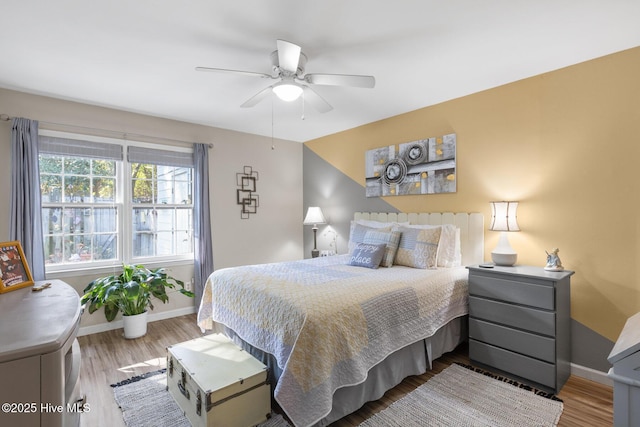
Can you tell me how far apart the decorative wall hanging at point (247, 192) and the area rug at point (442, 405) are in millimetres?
2587

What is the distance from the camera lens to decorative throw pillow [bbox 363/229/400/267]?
3055 mm

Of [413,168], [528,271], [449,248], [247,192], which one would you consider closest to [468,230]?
[449,248]

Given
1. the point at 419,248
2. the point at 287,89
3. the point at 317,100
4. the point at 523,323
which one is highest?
the point at 317,100

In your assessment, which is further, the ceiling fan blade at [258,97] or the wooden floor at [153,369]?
the ceiling fan blade at [258,97]

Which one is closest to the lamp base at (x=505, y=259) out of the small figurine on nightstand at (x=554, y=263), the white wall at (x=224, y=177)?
the small figurine on nightstand at (x=554, y=263)

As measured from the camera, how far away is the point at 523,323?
2328mm

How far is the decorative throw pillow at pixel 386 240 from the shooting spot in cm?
305

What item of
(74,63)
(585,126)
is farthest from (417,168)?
(74,63)

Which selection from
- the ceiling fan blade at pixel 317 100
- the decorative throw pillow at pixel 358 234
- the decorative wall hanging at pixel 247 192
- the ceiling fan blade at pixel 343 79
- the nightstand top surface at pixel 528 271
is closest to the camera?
the ceiling fan blade at pixel 343 79

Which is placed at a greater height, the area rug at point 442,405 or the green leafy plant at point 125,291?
the green leafy plant at point 125,291

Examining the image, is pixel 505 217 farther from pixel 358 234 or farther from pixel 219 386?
pixel 219 386

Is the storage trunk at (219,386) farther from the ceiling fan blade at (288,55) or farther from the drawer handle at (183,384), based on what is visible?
the ceiling fan blade at (288,55)

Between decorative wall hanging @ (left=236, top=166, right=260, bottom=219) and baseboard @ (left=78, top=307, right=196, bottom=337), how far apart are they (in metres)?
1.48

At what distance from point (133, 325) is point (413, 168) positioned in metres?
3.53
